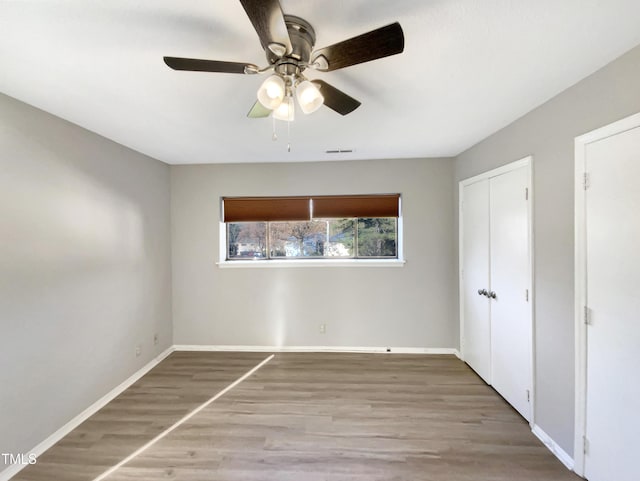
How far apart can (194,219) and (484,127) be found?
3.42 meters

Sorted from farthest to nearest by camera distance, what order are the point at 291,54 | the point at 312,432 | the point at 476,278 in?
the point at 476,278
the point at 312,432
the point at 291,54

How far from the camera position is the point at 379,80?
1585 mm

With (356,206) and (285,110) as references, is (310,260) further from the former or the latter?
(285,110)

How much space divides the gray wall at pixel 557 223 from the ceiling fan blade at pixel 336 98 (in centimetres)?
142

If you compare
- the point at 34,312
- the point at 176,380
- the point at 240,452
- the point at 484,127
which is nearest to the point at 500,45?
the point at 484,127

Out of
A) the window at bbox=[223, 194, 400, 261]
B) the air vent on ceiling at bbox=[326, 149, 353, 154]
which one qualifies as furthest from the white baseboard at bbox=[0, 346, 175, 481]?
the air vent on ceiling at bbox=[326, 149, 353, 154]

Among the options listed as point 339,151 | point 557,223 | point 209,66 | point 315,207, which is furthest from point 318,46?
point 315,207

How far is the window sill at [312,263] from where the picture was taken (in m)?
3.39

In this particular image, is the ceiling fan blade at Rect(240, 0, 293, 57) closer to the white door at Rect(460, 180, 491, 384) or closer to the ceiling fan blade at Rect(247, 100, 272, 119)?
the ceiling fan blade at Rect(247, 100, 272, 119)

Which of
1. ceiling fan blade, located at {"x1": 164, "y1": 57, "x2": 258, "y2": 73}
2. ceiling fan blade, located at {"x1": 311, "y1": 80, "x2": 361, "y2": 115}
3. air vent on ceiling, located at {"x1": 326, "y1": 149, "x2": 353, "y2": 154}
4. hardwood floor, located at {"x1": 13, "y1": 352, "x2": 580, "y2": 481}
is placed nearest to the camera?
ceiling fan blade, located at {"x1": 164, "y1": 57, "x2": 258, "y2": 73}

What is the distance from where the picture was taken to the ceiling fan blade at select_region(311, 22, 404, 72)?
3.01 feet

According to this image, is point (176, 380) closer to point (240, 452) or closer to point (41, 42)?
point (240, 452)

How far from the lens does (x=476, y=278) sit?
112 inches

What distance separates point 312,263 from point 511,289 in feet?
6.93
